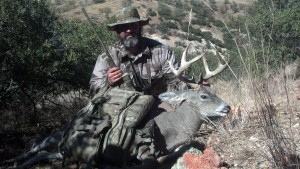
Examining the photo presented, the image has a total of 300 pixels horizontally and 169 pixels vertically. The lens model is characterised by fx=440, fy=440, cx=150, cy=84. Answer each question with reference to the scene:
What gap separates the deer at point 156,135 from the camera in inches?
186

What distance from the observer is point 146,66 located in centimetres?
607

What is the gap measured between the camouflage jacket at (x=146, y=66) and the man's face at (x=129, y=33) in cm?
13

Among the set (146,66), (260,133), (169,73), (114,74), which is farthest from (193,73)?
(260,133)

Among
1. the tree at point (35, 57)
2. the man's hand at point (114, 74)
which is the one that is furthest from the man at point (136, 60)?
the tree at point (35, 57)

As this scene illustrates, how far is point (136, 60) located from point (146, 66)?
16 cm

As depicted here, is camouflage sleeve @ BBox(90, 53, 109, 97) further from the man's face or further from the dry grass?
the dry grass

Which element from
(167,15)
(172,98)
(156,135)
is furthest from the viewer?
(167,15)

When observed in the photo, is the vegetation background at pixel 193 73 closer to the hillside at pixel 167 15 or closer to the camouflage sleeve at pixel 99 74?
the camouflage sleeve at pixel 99 74

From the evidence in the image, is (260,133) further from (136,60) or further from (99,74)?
(99,74)

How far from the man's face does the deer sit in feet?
2.21

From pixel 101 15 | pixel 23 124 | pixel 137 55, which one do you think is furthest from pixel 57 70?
pixel 101 15

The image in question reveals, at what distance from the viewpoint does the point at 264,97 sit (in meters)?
3.43

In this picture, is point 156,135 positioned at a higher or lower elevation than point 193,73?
higher

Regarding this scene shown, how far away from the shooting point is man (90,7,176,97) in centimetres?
595
